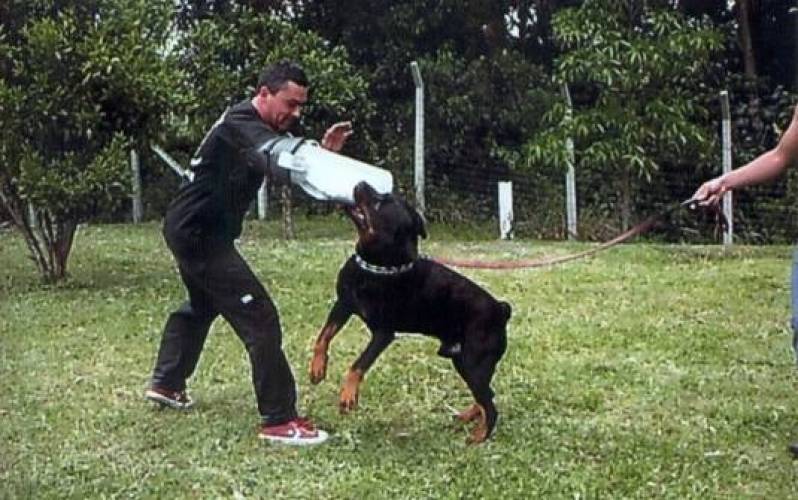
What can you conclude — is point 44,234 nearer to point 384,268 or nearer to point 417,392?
point 417,392

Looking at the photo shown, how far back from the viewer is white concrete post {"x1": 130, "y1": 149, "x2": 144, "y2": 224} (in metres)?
6.36

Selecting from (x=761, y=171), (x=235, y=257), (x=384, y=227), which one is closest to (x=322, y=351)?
(x=235, y=257)

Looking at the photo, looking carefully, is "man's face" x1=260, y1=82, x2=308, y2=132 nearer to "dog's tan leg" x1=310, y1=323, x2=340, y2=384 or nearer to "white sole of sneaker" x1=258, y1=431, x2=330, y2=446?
"dog's tan leg" x1=310, y1=323, x2=340, y2=384

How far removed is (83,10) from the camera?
630cm

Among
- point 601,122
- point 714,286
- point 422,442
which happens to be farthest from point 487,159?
point 422,442

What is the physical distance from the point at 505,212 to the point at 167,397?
3575 millimetres

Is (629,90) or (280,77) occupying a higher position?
(629,90)

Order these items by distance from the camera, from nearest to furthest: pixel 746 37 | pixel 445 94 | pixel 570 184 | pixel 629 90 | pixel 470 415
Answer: pixel 470 415, pixel 629 90, pixel 445 94, pixel 570 184, pixel 746 37

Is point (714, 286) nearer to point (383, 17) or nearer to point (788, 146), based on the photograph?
point (383, 17)

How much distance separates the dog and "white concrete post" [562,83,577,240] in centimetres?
423

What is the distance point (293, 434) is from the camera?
3684 millimetres

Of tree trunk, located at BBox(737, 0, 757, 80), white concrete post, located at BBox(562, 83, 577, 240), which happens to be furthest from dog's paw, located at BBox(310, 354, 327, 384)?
tree trunk, located at BBox(737, 0, 757, 80)

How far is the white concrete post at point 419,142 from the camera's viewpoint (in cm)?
668

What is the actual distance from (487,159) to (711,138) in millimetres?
1447
